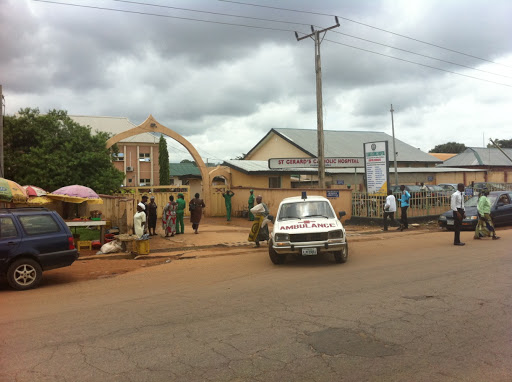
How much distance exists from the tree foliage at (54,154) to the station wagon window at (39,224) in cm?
1600

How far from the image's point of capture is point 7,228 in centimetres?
892

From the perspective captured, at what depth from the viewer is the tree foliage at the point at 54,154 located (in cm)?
2434

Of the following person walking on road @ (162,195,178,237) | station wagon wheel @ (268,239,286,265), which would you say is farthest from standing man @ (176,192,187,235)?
station wagon wheel @ (268,239,286,265)

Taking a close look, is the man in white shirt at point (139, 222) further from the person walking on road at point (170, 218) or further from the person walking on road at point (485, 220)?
the person walking on road at point (485, 220)

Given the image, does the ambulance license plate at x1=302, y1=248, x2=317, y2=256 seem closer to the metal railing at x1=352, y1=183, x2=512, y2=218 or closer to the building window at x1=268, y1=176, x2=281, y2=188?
the metal railing at x1=352, y1=183, x2=512, y2=218

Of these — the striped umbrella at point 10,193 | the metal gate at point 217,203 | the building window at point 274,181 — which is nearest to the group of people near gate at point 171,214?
the striped umbrella at point 10,193

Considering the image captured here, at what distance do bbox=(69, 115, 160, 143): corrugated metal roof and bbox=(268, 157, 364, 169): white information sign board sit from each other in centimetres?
2597

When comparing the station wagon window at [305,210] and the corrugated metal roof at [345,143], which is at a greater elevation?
the corrugated metal roof at [345,143]

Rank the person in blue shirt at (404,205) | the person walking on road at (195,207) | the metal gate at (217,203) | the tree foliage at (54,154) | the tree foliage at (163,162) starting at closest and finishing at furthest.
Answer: the person walking on road at (195,207)
the person in blue shirt at (404,205)
the tree foliage at (54,154)
the metal gate at (217,203)
the tree foliage at (163,162)

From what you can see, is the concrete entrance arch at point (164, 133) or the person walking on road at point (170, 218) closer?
the person walking on road at point (170, 218)

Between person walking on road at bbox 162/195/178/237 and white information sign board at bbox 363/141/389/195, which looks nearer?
person walking on road at bbox 162/195/178/237

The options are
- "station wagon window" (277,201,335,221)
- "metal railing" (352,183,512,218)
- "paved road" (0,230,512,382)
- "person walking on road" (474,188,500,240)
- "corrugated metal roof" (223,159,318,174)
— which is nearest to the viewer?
Answer: "paved road" (0,230,512,382)

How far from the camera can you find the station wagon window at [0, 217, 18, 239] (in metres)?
8.82

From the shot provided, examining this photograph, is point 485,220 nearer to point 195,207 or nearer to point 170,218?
point 195,207
